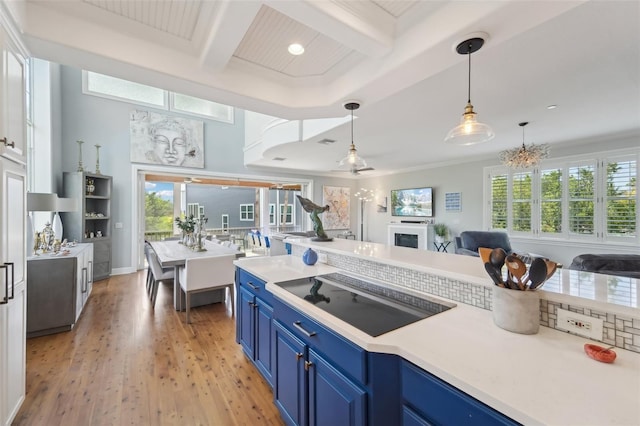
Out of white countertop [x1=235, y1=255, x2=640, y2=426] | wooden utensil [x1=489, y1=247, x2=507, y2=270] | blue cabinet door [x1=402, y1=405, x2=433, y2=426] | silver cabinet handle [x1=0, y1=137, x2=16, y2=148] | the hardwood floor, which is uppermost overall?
silver cabinet handle [x1=0, y1=137, x2=16, y2=148]

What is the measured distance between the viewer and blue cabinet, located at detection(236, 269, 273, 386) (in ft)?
6.43

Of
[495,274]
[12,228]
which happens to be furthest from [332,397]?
[12,228]

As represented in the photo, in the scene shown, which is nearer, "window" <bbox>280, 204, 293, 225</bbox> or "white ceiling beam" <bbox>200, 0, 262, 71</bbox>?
"white ceiling beam" <bbox>200, 0, 262, 71</bbox>

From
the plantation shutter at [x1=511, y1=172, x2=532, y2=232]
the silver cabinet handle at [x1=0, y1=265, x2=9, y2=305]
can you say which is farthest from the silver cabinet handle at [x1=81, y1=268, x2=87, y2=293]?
the plantation shutter at [x1=511, y1=172, x2=532, y2=232]

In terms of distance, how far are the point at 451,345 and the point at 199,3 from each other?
246 cm

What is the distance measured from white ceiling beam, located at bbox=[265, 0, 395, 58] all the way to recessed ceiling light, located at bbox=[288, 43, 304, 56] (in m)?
0.55

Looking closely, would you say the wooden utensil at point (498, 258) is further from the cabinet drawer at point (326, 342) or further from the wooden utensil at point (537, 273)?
the cabinet drawer at point (326, 342)

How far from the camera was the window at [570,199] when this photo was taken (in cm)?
441

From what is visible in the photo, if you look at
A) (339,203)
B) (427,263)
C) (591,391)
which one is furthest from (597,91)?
(339,203)

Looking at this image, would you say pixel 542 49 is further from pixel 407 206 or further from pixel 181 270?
pixel 407 206

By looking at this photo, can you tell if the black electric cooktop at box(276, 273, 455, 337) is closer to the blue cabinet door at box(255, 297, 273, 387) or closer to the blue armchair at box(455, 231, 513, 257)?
the blue cabinet door at box(255, 297, 273, 387)

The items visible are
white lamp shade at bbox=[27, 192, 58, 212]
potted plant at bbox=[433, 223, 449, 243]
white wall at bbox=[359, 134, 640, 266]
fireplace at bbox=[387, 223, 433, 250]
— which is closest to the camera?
white lamp shade at bbox=[27, 192, 58, 212]

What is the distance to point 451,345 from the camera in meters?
1.01

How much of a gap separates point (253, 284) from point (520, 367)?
5.87 feet
